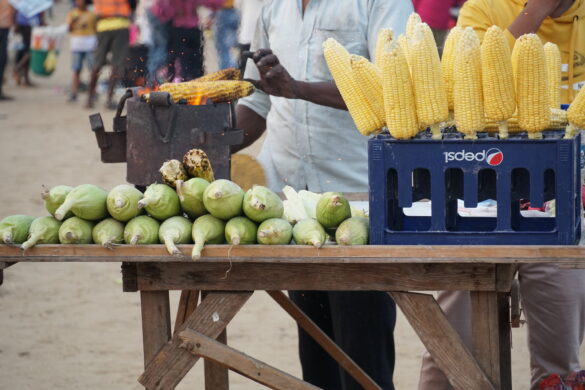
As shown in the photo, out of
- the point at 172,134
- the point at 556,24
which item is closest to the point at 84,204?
the point at 172,134

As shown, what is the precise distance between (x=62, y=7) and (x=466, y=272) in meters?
28.4

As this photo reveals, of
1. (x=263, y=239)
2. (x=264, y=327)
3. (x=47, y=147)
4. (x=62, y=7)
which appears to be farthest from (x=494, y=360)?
(x=62, y=7)

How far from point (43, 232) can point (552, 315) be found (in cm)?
193

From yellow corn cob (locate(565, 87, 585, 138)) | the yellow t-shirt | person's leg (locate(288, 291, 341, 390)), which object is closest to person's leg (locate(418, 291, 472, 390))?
person's leg (locate(288, 291, 341, 390))

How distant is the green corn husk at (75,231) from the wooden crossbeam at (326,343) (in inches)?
27.0

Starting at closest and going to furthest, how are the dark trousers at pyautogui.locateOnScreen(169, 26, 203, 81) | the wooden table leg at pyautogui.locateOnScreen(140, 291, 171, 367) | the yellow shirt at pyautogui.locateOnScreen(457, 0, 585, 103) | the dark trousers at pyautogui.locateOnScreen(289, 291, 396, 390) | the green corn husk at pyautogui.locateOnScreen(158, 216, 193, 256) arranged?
the green corn husk at pyautogui.locateOnScreen(158, 216, 193, 256) < the wooden table leg at pyautogui.locateOnScreen(140, 291, 171, 367) < the dark trousers at pyautogui.locateOnScreen(289, 291, 396, 390) < the yellow shirt at pyautogui.locateOnScreen(457, 0, 585, 103) < the dark trousers at pyautogui.locateOnScreen(169, 26, 203, 81)

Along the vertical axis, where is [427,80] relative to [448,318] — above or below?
above

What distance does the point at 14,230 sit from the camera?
275 cm

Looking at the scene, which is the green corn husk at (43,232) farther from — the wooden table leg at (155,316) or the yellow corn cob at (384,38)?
the yellow corn cob at (384,38)

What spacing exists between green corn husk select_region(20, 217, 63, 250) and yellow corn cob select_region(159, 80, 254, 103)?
2.25ft

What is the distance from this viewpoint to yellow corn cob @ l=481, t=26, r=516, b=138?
257 cm

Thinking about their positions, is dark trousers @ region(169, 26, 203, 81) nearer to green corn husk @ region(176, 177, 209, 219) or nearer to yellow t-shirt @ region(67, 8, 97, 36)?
green corn husk @ region(176, 177, 209, 219)

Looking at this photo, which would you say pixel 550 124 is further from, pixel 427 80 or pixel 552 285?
pixel 552 285

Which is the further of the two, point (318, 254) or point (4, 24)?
point (4, 24)
